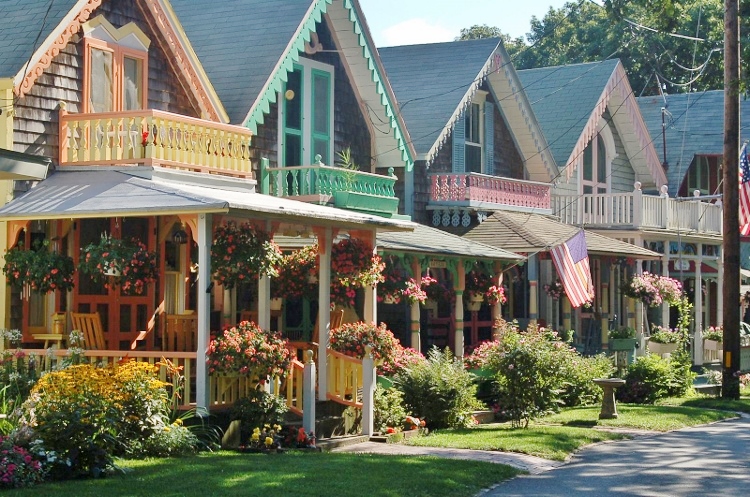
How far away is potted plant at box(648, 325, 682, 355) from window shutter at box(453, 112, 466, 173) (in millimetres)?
6589

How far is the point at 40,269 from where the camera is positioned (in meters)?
18.6

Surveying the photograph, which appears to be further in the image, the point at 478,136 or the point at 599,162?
the point at 599,162

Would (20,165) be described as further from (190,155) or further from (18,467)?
(190,155)

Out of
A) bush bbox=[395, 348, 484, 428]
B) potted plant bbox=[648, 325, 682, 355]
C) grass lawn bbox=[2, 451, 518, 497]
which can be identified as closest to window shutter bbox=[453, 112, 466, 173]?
potted plant bbox=[648, 325, 682, 355]

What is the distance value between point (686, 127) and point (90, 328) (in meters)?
29.6

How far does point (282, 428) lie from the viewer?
18562mm

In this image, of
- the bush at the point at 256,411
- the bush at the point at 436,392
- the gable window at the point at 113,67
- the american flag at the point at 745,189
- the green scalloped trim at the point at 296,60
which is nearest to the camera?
the bush at the point at 256,411

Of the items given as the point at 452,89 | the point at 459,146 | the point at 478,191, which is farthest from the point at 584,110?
the point at 478,191

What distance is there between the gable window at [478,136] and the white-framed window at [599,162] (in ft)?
18.1

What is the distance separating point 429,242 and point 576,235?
12.0 ft

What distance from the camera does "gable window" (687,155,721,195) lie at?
4434 cm

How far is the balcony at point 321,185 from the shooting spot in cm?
2420

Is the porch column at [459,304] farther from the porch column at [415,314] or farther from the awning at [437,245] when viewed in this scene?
the porch column at [415,314]

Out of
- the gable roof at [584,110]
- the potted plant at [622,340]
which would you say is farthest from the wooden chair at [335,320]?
the gable roof at [584,110]
